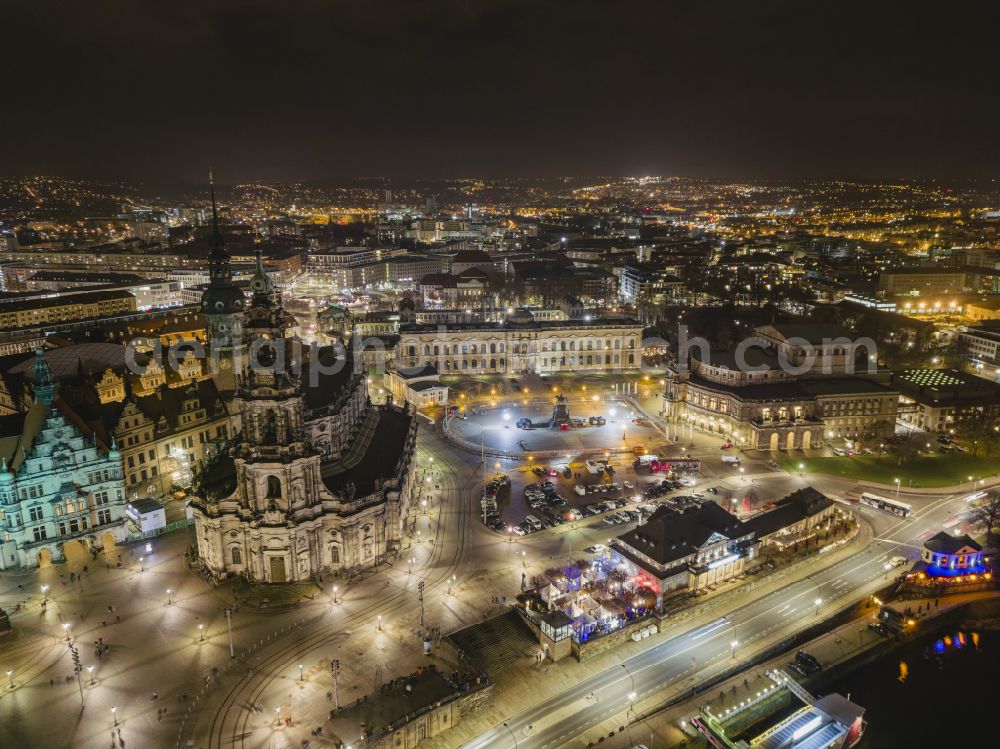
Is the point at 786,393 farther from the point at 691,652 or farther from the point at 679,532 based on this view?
the point at 691,652

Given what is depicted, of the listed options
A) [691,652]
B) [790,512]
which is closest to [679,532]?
[691,652]

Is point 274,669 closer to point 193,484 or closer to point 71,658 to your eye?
point 71,658

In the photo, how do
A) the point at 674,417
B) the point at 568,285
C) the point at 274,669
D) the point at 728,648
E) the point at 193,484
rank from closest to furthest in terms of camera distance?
the point at 274,669 < the point at 728,648 < the point at 193,484 < the point at 674,417 < the point at 568,285

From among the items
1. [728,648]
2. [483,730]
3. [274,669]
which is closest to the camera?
[483,730]

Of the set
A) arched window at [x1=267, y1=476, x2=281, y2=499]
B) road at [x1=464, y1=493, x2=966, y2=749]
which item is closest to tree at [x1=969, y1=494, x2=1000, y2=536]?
road at [x1=464, y1=493, x2=966, y2=749]

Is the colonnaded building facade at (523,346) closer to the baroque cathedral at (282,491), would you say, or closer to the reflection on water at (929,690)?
the baroque cathedral at (282,491)

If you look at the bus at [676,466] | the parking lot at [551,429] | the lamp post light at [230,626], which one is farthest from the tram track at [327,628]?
the bus at [676,466]

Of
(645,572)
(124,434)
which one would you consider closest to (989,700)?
(645,572)
